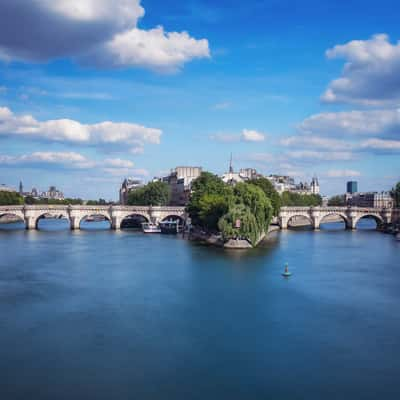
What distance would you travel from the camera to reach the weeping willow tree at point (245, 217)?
4406cm

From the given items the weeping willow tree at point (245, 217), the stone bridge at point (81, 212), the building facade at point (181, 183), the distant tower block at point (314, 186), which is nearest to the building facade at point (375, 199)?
the distant tower block at point (314, 186)

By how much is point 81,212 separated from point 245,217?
3447 cm

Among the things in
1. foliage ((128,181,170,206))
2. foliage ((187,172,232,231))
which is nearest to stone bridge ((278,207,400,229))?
foliage ((187,172,232,231))

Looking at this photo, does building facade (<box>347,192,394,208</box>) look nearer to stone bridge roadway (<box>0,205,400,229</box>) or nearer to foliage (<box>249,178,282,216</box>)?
stone bridge roadway (<box>0,205,400,229</box>)

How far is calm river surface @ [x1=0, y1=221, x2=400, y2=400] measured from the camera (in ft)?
48.4

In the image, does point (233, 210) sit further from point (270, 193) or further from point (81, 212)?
point (81, 212)

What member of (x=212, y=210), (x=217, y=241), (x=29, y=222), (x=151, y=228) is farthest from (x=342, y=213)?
(x=29, y=222)

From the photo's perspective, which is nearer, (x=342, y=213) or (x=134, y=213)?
(x=134, y=213)

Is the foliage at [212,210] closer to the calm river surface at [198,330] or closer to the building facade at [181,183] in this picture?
the calm river surface at [198,330]

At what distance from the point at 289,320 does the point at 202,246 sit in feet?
88.1

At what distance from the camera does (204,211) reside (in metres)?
53.3

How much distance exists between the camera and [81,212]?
71875 mm

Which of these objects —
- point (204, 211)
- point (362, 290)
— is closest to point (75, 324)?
point (362, 290)

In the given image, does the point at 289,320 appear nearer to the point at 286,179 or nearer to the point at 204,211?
the point at 204,211
